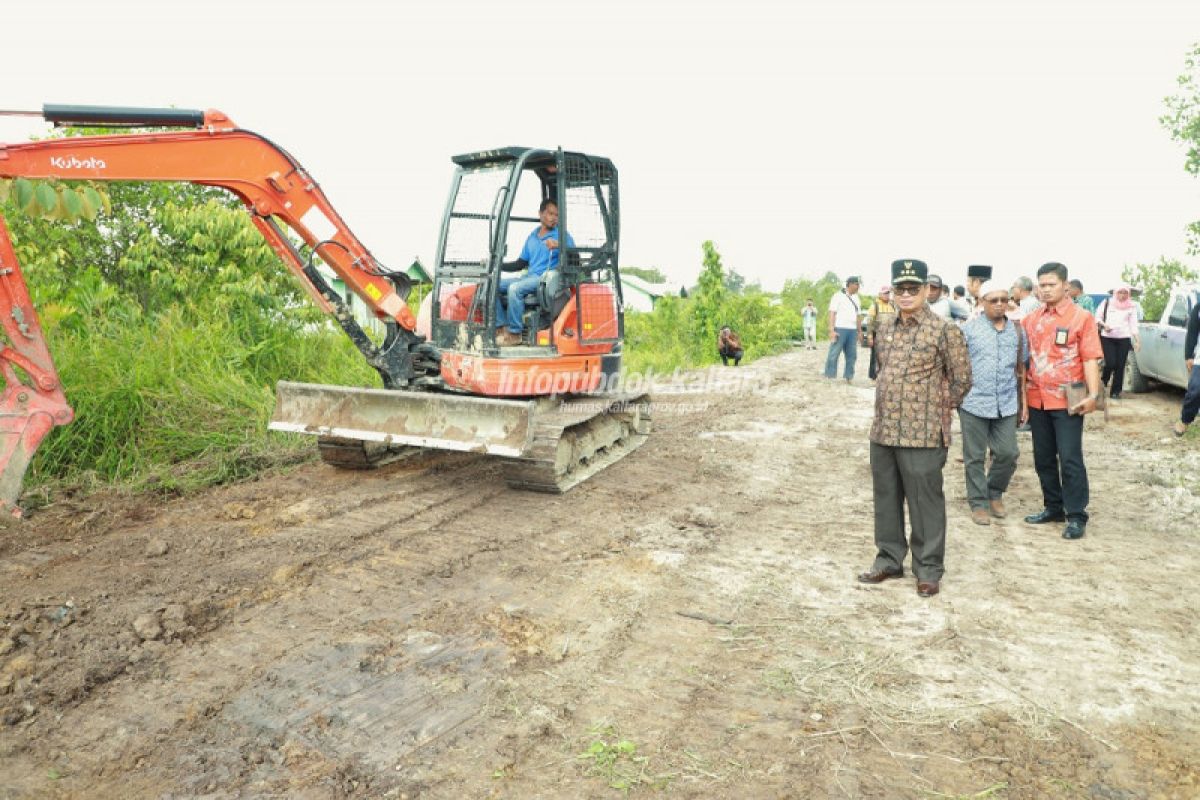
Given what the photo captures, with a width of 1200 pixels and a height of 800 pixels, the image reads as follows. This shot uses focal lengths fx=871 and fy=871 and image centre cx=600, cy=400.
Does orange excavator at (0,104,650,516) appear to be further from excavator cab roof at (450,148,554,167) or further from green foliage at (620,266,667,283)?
green foliage at (620,266,667,283)

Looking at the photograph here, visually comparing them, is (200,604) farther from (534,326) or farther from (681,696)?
(534,326)

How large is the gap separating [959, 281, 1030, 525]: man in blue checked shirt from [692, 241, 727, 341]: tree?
60.7 ft

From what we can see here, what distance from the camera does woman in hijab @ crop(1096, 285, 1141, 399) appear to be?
12.4 m

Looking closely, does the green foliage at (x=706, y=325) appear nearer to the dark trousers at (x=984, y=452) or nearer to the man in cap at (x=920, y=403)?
the dark trousers at (x=984, y=452)

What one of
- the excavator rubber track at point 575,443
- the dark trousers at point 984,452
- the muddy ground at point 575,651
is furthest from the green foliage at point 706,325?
the muddy ground at point 575,651

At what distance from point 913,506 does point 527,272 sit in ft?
12.2

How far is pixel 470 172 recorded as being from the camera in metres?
7.42

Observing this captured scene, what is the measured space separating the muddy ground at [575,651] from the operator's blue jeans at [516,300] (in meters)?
1.36

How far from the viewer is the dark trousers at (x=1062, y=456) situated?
604 cm

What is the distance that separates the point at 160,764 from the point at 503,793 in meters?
1.29

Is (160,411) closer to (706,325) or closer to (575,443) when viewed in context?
(575,443)

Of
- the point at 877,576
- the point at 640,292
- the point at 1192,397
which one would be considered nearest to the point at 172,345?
the point at 877,576

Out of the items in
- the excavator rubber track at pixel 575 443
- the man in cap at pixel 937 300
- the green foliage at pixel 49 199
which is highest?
the green foliage at pixel 49 199

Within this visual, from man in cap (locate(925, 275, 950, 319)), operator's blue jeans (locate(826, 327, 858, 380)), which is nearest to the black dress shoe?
man in cap (locate(925, 275, 950, 319))
